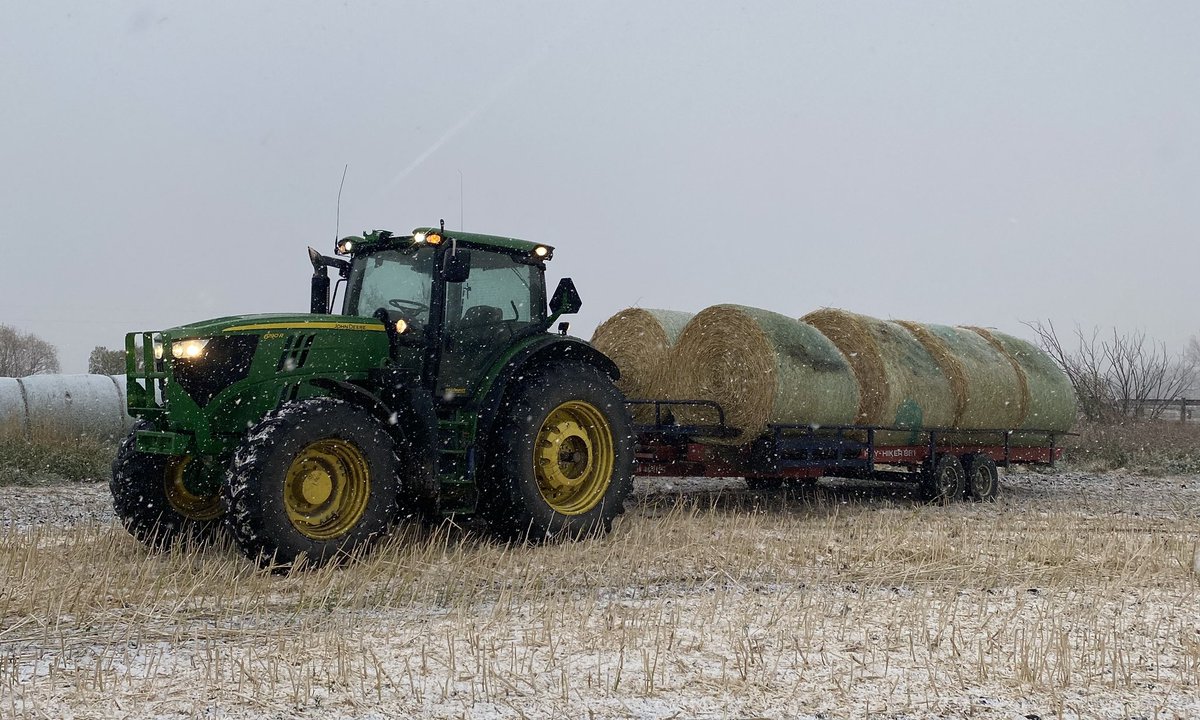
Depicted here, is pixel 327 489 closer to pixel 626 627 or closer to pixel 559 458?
pixel 559 458

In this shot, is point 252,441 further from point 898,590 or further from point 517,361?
point 898,590

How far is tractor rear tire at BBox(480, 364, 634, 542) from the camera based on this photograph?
6.81 m

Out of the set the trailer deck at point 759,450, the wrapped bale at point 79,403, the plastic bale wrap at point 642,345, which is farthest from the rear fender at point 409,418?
the wrapped bale at point 79,403

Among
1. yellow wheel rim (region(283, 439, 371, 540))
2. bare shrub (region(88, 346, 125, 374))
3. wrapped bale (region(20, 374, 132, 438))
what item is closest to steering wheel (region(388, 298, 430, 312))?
yellow wheel rim (region(283, 439, 371, 540))

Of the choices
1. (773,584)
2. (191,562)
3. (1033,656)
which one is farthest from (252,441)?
(1033,656)

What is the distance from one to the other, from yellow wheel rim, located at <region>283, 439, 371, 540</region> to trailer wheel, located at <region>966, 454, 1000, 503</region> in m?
6.55

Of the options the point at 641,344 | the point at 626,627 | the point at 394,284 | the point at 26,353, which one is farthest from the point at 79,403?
the point at 26,353

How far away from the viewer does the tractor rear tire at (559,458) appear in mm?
6809

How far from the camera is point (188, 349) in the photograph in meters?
6.23

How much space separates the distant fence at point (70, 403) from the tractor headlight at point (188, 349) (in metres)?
11.6

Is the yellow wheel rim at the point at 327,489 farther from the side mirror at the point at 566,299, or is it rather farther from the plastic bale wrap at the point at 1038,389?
the plastic bale wrap at the point at 1038,389

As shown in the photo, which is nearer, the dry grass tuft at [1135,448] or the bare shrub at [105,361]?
the dry grass tuft at [1135,448]

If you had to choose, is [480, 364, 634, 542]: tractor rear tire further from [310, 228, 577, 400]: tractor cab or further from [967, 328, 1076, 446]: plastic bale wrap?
[967, 328, 1076, 446]: plastic bale wrap

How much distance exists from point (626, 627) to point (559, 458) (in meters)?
2.54
